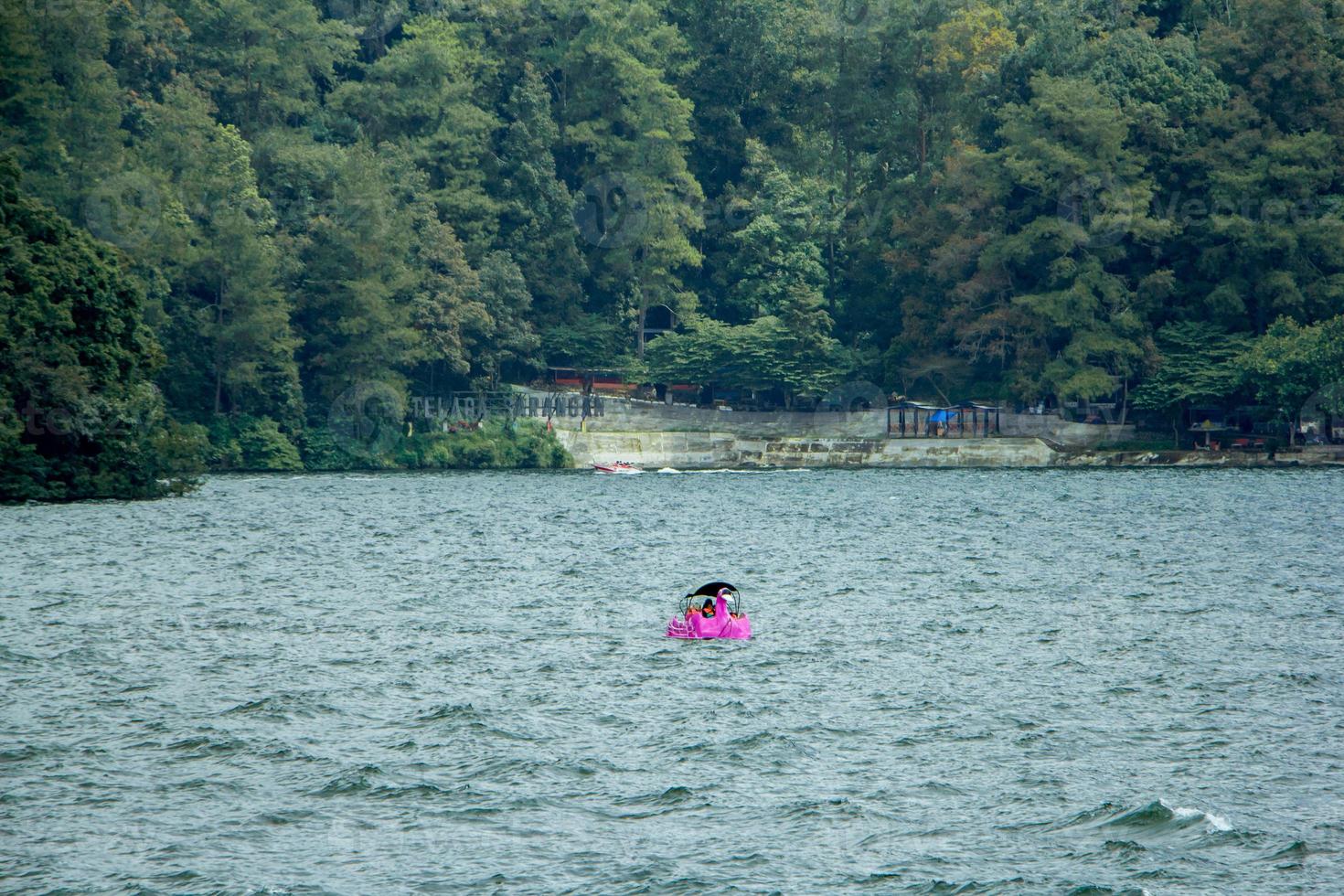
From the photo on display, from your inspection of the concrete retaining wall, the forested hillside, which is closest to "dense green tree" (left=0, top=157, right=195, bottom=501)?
the forested hillside

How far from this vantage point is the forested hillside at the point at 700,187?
10444 cm

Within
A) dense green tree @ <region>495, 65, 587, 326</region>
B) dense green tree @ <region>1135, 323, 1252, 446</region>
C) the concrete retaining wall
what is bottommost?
the concrete retaining wall

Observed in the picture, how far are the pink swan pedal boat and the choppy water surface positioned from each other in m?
0.55

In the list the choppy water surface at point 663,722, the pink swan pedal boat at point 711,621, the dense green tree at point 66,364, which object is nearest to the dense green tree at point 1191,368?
the choppy water surface at point 663,722

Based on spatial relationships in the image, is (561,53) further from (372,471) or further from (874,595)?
(874,595)

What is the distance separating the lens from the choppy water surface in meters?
20.0

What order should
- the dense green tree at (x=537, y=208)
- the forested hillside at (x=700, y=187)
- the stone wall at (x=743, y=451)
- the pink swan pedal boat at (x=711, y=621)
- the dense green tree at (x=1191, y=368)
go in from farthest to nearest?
the dense green tree at (x=537, y=208), the stone wall at (x=743, y=451), the dense green tree at (x=1191, y=368), the forested hillside at (x=700, y=187), the pink swan pedal boat at (x=711, y=621)

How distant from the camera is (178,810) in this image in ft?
70.9

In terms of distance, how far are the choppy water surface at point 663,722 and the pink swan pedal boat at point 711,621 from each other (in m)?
0.55

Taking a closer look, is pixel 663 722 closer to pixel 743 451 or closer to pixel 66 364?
pixel 66 364

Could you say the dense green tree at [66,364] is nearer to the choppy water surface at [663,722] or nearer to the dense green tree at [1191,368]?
the choppy water surface at [663,722]

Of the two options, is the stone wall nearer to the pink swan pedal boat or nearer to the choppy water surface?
the choppy water surface

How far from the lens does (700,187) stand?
133 meters

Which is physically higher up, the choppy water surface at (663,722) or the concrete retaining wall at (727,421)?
the concrete retaining wall at (727,421)
